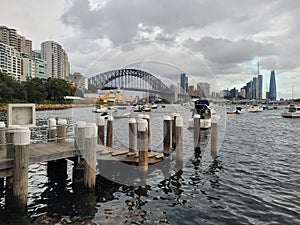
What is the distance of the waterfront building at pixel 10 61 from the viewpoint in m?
166

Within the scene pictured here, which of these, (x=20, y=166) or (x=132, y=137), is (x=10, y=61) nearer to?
(x=132, y=137)

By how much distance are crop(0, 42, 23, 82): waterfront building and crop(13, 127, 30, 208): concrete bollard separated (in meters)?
168

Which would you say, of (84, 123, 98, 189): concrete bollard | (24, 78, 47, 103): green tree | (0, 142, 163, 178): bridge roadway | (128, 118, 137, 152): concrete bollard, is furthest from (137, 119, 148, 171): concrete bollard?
(24, 78, 47, 103): green tree

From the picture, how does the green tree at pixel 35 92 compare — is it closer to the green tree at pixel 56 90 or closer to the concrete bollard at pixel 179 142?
the green tree at pixel 56 90

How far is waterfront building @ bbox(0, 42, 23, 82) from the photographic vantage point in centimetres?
16550

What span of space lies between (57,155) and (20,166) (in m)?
2.36

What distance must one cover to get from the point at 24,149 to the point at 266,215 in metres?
9.56

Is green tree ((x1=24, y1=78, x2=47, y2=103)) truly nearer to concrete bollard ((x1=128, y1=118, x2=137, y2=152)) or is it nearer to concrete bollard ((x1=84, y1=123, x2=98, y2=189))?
concrete bollard ((x1=128, y1=118, x2=137, y2=152))

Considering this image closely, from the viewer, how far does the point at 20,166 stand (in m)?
9.53

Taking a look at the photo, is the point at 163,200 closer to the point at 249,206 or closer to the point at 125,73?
the point at 249,206

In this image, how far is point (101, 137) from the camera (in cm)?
1780

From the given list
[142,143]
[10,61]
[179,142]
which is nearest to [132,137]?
[179,142]

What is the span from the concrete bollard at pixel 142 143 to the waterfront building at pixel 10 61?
165998mm

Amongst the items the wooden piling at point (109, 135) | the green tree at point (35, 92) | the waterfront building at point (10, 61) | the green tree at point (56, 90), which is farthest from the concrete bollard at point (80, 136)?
the waterfront building at point (10, 61)
